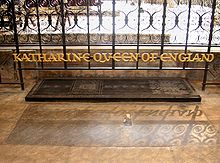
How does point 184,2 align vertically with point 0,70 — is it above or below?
above

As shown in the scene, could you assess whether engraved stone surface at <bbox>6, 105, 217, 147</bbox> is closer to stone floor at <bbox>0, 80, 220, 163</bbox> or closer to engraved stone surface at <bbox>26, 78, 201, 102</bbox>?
stone floor at <bbox>0, 80, 220, 163</bbox>

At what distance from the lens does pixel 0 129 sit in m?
3.15

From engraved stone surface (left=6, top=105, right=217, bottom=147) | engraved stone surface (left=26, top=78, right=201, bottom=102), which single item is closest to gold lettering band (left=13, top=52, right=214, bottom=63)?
engraved stone surface (left=26, top=78, right=201, bottom=102)

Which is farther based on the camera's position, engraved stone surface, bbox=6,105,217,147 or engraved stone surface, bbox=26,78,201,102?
engraved stone surface, bbox=26,78,201,102

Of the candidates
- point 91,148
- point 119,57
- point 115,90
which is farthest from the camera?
point 115,90

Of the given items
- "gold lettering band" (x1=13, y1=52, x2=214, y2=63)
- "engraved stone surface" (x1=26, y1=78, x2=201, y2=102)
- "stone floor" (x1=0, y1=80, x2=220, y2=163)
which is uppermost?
"gold lettering band" (x1=13, y1=52, x2=214, y2=63)

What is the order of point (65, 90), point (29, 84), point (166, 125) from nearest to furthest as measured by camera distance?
point (166, 125), point (65, 90), point (29, 84)

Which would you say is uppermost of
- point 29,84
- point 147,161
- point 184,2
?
point 184,2

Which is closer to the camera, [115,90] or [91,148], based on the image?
[91,148]

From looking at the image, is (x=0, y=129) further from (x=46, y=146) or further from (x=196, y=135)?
(x=196, y=135)

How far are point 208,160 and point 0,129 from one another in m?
2.37

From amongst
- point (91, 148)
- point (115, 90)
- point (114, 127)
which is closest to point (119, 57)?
point (115, 90)

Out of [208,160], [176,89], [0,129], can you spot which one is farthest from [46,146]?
[176,89]

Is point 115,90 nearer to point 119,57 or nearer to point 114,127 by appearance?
point 119,57
